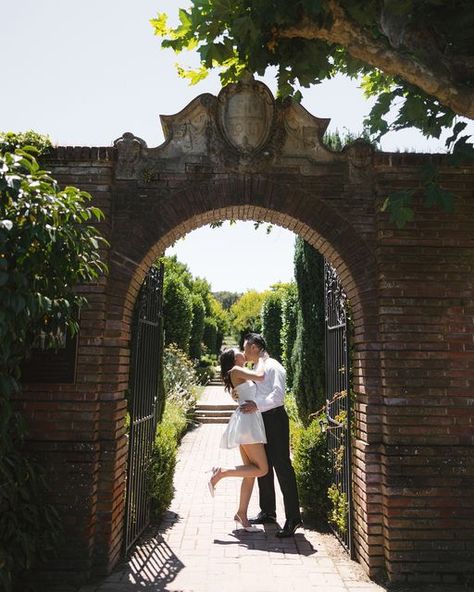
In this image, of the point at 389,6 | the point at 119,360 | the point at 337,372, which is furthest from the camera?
the point at 337,372

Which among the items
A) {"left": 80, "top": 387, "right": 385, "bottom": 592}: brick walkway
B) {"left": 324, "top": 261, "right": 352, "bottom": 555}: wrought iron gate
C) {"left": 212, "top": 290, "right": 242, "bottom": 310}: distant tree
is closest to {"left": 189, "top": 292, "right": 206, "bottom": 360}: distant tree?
{"left": 80, "top": 387, "right": 385, "bottom": 592}: brick walkway

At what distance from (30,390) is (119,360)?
0.81 metres

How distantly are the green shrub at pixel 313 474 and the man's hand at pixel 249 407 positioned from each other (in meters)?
0.88

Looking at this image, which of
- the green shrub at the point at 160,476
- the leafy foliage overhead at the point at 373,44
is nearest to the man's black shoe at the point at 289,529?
the green shrub at the point at 160,476

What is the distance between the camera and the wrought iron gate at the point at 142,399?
4.88 meters

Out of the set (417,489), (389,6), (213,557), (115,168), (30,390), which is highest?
(389,6)

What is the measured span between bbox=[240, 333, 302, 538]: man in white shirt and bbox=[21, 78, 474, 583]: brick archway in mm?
953

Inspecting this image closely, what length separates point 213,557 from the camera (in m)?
4.71

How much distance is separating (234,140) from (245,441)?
10.7ft

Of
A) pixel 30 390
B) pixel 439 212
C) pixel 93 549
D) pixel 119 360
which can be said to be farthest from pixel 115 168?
pixel 93 549

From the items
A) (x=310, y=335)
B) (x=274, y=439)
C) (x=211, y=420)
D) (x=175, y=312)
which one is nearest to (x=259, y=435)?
(x=274, y=439)

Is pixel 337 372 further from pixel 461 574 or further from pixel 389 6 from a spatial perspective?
pixel 389 6

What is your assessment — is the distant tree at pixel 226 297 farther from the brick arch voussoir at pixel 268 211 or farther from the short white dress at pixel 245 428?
the brick arch voussoir at pixel 268 211

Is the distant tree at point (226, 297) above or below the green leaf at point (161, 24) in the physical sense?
above
